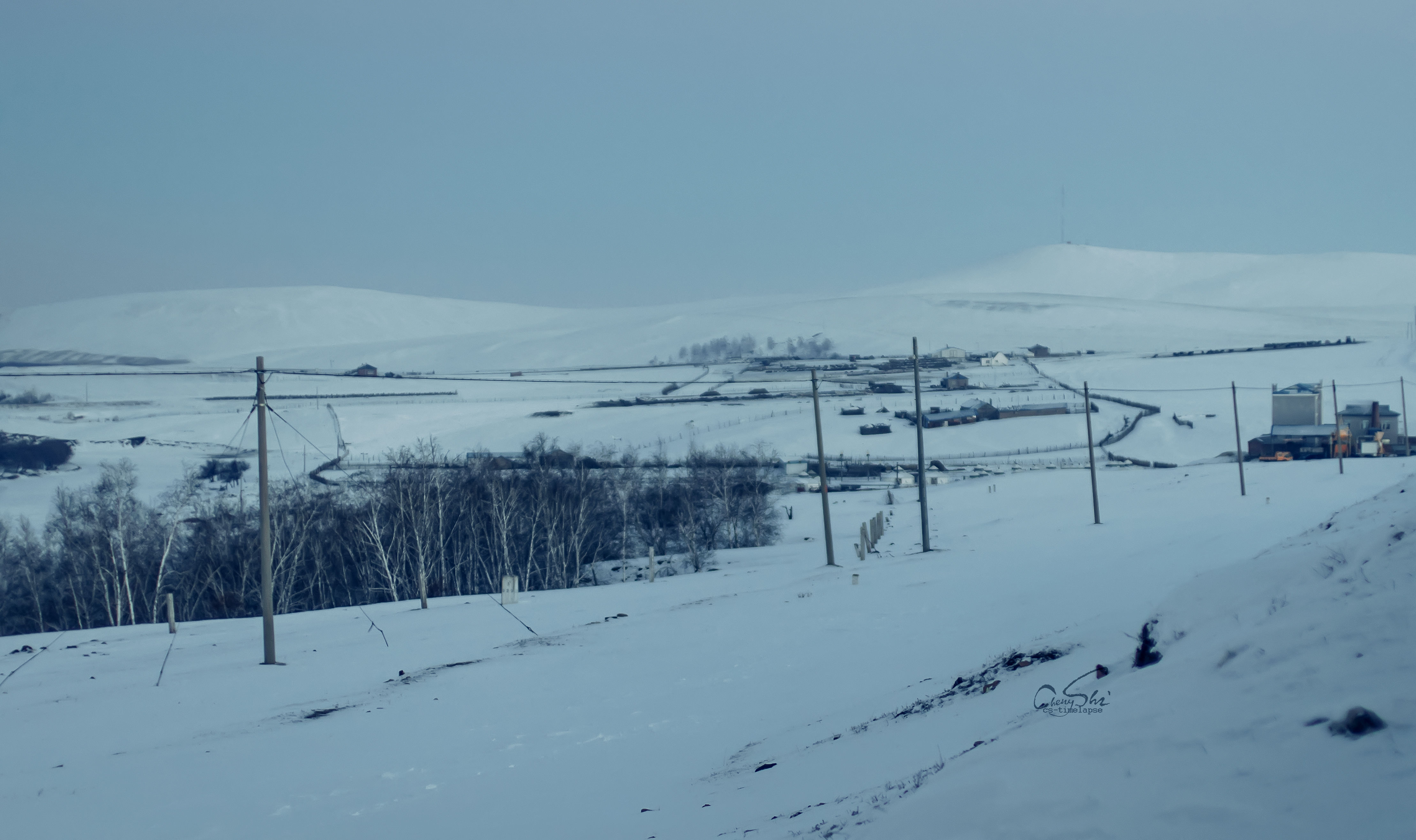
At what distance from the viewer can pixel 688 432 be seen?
66188mm

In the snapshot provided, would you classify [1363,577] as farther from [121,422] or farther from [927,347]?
[927,347]

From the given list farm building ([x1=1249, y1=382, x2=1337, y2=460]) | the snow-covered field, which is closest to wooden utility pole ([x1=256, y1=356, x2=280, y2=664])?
the snow-covered field

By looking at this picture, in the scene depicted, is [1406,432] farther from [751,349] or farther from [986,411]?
[751,349]

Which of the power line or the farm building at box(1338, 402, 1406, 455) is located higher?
the power line

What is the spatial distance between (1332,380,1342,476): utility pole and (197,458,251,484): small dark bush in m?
51.7

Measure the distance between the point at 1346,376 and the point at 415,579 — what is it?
74.7 metres

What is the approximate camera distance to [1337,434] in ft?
149

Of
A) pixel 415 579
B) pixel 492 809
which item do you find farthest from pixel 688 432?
→ pixel 492 809

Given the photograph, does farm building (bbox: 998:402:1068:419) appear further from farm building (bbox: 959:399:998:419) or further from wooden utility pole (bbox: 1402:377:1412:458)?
wooden utility pole (bbox: 1402:377:1412:458)

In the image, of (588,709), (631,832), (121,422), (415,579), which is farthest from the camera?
(121,422)

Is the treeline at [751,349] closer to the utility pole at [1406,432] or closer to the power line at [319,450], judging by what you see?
the power line at [319,450]

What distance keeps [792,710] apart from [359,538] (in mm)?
29332

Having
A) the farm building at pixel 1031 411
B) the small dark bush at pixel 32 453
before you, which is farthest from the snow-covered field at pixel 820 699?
the small dark bush at pixel 32 453

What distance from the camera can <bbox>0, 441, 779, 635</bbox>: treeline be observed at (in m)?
33.7
